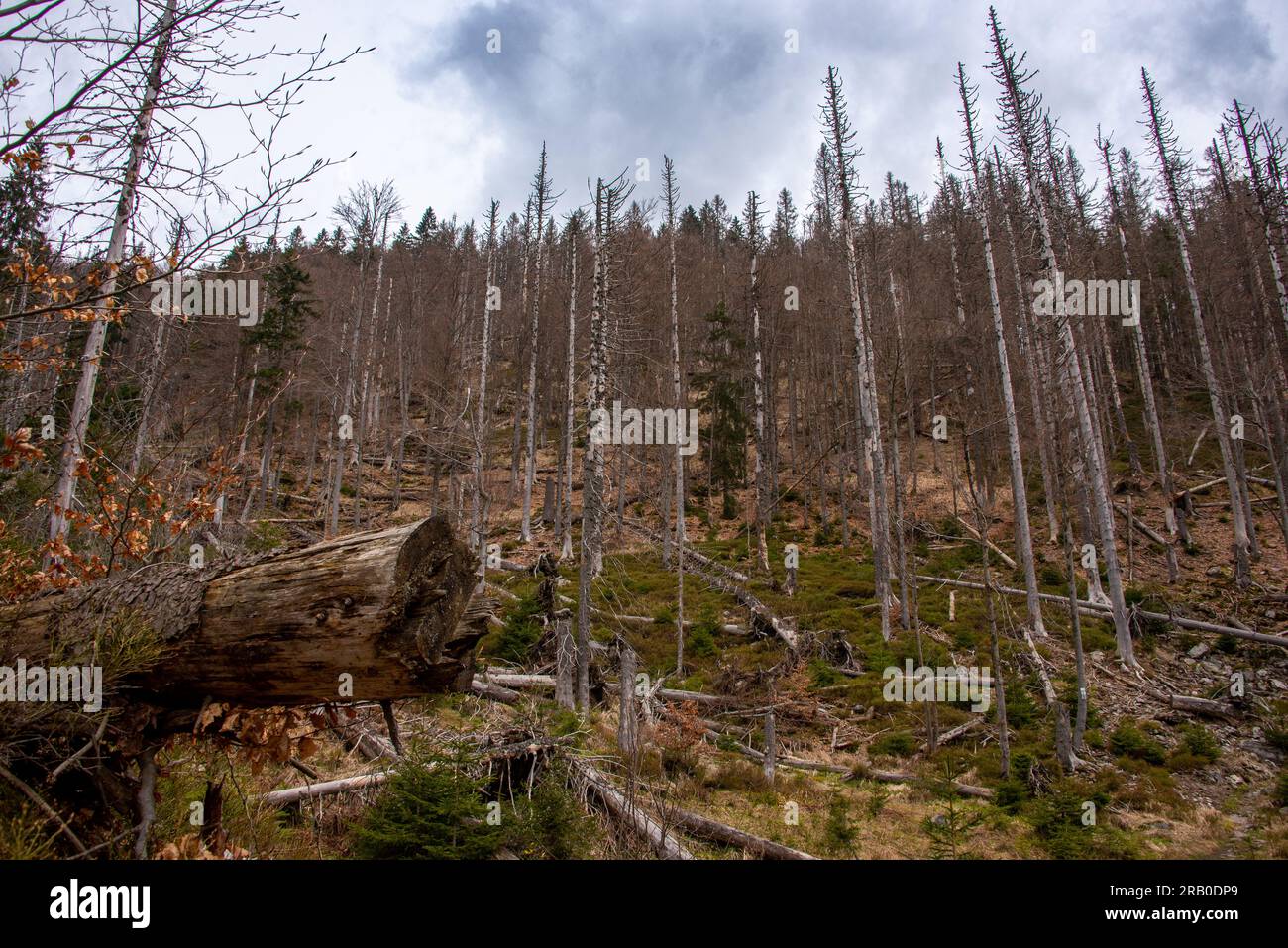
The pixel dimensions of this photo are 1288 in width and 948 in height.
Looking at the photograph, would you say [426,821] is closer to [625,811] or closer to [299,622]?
[299,622]

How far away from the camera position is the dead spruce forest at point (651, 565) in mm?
3094

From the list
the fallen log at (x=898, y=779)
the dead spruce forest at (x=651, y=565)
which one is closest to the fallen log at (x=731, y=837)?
the dead spruce forest at (x=651, y=565)

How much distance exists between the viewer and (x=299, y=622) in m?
2.93

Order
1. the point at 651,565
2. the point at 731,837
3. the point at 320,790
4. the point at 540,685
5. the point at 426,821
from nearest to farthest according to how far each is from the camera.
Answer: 1. the point at 426,821
2. the point at 320,790
3. the point at 731,837
4. the point at 540,685
5. the point at 651,565

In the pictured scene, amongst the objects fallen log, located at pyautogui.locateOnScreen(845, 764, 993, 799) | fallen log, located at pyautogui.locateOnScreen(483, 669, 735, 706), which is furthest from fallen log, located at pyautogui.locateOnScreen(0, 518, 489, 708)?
Answer: fallen log, located at pyautogui.locateOnScreen(845, 764, 993, 799)

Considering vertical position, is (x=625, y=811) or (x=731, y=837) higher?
(x=625, y=811)

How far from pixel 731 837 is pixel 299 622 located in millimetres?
5006

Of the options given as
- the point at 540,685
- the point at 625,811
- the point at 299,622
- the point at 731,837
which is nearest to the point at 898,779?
the point at 731,837

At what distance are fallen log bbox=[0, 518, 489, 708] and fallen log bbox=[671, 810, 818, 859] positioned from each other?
3837 millimetres

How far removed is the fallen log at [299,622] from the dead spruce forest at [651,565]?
21mm

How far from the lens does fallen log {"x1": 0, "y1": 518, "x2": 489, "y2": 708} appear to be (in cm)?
283

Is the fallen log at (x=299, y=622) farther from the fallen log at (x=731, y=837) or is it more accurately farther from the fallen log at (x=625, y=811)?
the fallen log at (x=731, y=837)

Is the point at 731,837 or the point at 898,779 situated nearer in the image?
the point at 731,837
